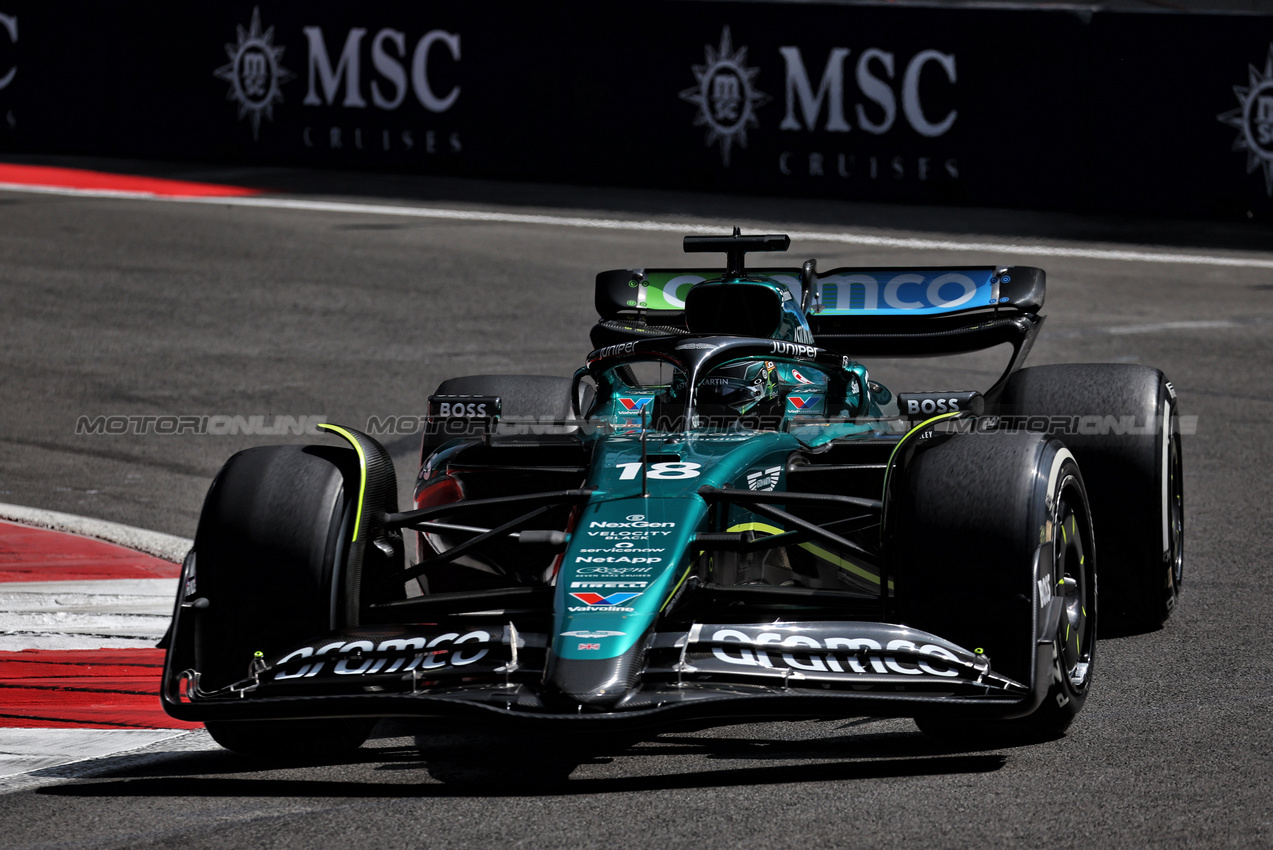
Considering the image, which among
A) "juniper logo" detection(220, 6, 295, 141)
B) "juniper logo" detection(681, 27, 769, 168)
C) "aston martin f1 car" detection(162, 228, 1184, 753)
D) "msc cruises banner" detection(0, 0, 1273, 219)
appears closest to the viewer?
"aston martin f1 car" detection(162, 228, 1184, 753)

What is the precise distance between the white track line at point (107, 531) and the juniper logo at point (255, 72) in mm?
14539

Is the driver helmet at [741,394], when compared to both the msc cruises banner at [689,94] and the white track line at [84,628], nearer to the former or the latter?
the white track line at [84,628]

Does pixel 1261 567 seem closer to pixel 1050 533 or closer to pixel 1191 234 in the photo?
pixel 1050 533

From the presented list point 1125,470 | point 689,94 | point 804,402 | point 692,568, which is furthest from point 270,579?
point 689,94

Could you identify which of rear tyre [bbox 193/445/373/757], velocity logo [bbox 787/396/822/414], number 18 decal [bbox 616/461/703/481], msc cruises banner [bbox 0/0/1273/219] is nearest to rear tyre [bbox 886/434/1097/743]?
number 18 decal [bbox 616/461/703/481]

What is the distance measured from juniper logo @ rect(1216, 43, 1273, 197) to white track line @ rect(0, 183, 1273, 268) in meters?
1.58

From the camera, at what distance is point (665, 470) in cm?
591

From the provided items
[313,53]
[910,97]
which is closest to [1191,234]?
[910,97]

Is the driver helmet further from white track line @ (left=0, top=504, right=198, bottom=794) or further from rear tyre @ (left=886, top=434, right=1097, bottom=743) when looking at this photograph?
white track line @ (left=0, top=504, right=198, bottom=794)

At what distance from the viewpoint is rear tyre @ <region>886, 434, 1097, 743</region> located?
5250 mm

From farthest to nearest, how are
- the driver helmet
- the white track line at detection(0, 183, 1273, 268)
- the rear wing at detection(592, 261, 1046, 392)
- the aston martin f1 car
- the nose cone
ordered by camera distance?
the white track line at detection(0, 183, 1273, 268), the rear wing at detection(592, 261, 1046, 392), the driver helmet, the aston martin f1 car, the nose cone

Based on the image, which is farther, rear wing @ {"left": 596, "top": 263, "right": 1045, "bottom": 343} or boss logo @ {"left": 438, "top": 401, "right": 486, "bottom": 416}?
rear wing @ {"left": 596, "top": 263, "right": 1045, "bottom": 343}

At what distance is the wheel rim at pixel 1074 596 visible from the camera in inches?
221

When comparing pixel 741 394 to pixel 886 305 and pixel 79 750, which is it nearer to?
pixel 886 305
